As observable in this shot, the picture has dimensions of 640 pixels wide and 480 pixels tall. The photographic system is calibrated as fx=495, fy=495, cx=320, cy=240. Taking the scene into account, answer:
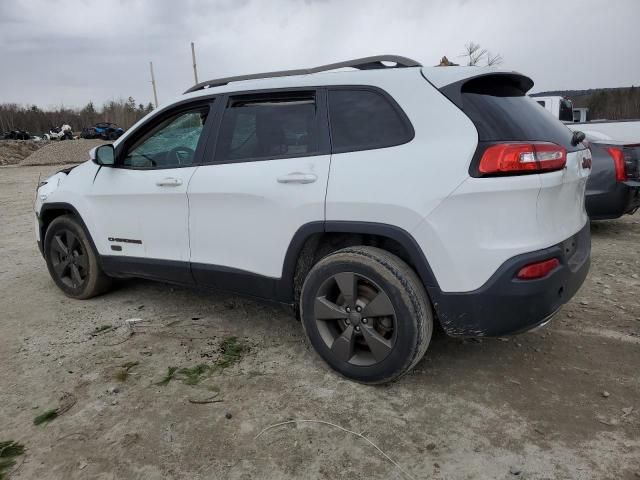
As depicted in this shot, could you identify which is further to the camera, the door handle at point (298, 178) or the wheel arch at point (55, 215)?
the wheel arch at point (55, 215)

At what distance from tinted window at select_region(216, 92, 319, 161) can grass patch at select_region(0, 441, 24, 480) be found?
1975 mm

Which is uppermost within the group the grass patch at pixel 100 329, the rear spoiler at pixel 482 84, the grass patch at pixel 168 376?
the rear spoiler at pixel 482 84

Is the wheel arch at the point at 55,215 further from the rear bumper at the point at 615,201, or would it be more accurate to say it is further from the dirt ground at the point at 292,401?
the rear bumper at the point at 615,201

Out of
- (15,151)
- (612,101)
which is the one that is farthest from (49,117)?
(612,101)

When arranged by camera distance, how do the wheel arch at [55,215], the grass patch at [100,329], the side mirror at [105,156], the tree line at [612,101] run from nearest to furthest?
1. the grass patch at [100,329]
2. the side mirror at [105,156]
3. the wheel arch at [55,215]
4. the tree line at [612,101]

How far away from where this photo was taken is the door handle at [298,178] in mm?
Result: 2833

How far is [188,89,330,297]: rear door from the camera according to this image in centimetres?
290

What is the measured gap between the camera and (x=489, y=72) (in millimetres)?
2686

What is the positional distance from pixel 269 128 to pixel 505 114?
142 cm

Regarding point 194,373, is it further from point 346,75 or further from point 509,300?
point 346,75

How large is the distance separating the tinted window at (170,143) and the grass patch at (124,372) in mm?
1393

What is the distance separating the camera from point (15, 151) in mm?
29562

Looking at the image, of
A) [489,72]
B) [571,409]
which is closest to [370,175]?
[489,72]

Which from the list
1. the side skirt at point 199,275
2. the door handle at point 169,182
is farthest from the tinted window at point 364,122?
the door handle at point 169,182
